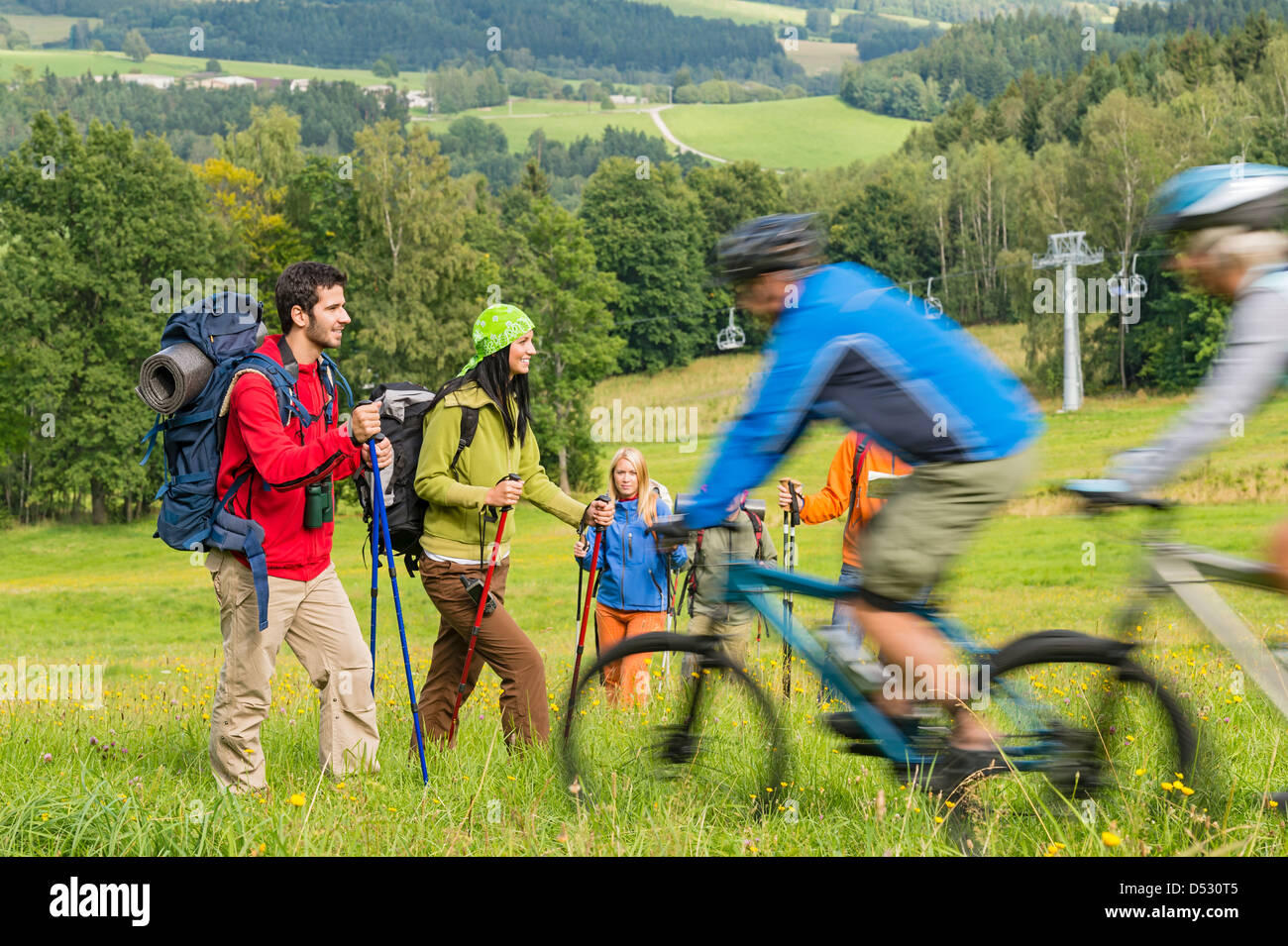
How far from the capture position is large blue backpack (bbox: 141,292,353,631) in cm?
506

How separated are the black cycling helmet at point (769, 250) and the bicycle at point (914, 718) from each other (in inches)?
34.5

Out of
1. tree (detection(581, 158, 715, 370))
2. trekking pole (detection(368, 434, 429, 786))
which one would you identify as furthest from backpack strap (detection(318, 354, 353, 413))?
tree (detection(581, 158, 715, 370))

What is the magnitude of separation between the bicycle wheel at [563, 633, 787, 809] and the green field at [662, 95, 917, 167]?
140 metres

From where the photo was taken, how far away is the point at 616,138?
527 feet

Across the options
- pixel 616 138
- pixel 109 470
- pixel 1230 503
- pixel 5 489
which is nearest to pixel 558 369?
pixel 109 470

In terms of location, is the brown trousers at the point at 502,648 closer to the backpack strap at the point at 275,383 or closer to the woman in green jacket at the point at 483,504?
the woman in green jacket at the point at 483,504

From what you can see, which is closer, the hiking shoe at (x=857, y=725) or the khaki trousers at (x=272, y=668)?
the hiking shoe at (x=857, y=725)

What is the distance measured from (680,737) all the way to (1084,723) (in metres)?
1.42

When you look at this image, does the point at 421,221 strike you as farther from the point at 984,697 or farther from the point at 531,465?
the point at 984,697

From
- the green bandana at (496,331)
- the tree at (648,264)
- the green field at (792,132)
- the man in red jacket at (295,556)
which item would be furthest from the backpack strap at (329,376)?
the green field at (792,132)

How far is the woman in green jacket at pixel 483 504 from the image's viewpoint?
576cm

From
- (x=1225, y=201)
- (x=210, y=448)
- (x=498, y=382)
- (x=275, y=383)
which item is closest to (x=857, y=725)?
(x=1225, y=201)

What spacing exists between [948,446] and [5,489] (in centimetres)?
4958

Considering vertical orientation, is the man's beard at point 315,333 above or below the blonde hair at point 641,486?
→ above
